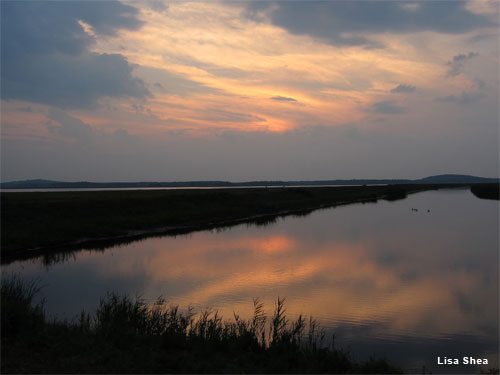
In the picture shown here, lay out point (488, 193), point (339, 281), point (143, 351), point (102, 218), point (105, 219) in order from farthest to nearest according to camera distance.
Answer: point (488, 193) < point (102, 218) < point (105, 219) < point (339, 281) < point (143, 351)

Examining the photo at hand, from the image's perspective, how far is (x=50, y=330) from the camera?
25.0 feet

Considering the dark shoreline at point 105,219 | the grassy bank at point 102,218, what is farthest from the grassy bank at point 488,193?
the dark shoreline at point 105,219

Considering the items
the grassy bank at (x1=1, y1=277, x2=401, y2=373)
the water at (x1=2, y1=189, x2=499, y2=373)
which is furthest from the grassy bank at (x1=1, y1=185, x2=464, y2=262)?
the grassy bank at (x1=1, y1=277, x2=401, y2=373)

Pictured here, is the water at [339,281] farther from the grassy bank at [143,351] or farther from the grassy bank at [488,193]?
the grassy bank at [488,193]

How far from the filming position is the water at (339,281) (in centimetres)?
1027

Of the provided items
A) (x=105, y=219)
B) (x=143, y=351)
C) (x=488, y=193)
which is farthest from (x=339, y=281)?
(x=488, y=193)

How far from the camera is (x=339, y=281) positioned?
1580cm

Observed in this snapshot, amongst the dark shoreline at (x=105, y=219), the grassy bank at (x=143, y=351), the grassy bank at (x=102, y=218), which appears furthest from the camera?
the grassy bank at (x=102, y=218)

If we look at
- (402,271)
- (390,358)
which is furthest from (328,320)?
(402,271)

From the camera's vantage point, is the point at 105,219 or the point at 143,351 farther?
the point at 105,219

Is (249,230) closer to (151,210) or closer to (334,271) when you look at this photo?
(151,210)

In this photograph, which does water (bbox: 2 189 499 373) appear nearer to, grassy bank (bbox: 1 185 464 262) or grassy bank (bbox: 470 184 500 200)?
grassy bank (bbox: 1 185 464 262)

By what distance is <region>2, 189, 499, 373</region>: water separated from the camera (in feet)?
33.7

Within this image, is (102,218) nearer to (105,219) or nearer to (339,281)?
(105,219)
